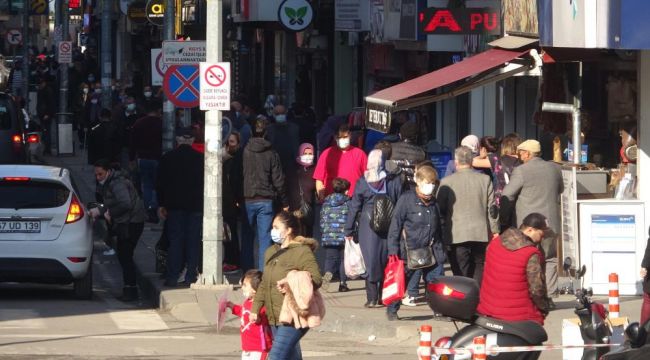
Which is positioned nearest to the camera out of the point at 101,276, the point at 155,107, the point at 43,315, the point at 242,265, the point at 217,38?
the point at 43,315

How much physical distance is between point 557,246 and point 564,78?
255 cm

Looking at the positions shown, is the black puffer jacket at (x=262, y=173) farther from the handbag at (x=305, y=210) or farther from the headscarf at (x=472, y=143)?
the headscarf at (x=472, y=143)

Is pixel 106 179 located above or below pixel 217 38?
below

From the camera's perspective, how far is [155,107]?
25.2 metres

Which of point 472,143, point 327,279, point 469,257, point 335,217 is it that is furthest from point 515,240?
point 327,279

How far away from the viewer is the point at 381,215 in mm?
14367

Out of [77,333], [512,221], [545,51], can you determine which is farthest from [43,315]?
[545,51]

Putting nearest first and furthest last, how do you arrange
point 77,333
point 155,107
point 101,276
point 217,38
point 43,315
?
1. point 77,333
2. point 43,315
3. point 217,38
4. point 101,276
5. point 155,107

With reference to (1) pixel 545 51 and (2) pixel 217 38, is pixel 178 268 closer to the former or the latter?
(2) pixel 217 38

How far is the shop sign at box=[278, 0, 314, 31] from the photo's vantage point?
2584 cm

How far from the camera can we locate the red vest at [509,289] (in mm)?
9586

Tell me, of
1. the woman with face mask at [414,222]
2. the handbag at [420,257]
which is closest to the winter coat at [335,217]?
the woman with face mask at [414,222]

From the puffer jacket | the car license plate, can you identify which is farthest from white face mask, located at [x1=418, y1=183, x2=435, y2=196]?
the car license plate

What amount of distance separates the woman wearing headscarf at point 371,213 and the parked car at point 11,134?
40.1 ft
